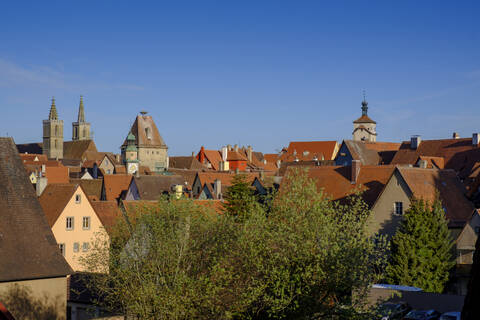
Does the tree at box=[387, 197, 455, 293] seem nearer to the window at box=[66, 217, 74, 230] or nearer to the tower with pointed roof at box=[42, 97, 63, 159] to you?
the window at box=[66, 217, 74, 230]

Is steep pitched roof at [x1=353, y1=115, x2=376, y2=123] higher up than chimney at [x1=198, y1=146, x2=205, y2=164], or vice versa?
steep pitched roof at [x1=353, y1=115, x2=376, y2=123]

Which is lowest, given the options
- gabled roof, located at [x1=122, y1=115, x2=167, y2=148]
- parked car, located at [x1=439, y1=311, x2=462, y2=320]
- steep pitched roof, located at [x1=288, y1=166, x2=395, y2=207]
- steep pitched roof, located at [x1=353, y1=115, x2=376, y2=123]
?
parked car, located at [x1=439, y1=311, x2=462, y2=320]

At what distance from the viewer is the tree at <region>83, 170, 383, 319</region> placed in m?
18.9

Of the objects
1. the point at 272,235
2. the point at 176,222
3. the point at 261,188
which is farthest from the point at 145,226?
the point at 261,188

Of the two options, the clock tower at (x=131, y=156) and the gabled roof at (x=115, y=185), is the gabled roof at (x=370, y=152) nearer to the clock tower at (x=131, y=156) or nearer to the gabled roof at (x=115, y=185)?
the clock tower at (x=131, y=156)

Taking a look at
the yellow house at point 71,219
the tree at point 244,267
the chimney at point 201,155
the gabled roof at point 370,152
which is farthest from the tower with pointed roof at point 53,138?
the tree at point 244,267

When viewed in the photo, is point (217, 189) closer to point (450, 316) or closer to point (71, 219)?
point (71, 219)

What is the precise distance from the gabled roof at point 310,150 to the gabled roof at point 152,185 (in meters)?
64.1

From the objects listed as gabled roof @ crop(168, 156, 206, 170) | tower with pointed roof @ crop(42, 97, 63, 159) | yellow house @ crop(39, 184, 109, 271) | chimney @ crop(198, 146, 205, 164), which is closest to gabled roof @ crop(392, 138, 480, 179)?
yellow house @ crop(39, 184, 109, 271)

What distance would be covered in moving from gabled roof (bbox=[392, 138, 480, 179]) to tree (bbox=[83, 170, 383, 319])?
159 feet

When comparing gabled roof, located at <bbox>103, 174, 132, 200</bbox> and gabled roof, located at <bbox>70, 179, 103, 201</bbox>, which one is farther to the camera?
gabled roof, located at <bbox>70, 179, 103, 201</bbox>

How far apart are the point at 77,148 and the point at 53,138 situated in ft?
53.2

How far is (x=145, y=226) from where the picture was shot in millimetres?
22188

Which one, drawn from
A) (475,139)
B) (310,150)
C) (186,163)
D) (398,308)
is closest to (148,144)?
(186,163)
